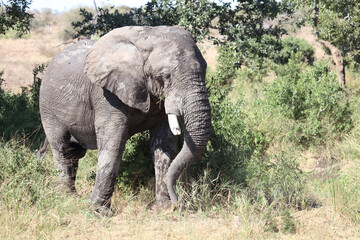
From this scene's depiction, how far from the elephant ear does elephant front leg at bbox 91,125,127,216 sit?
0.44 metres

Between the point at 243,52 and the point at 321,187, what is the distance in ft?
11.3

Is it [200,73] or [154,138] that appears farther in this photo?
[154,138]

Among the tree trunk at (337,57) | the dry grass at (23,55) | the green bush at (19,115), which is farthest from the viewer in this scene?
the dry grass at (23,55)

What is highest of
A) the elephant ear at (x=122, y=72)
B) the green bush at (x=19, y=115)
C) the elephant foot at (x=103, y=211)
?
the elephant ear at (x=122, y=72)

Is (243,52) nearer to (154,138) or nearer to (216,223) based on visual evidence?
(154,138)

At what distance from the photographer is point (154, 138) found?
5.72m

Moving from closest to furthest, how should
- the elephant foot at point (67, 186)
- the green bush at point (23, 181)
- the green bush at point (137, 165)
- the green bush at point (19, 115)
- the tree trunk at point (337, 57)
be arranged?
the green bush at point (23, 181) → the elephant foot at point (67, 186) → the green bush at point (137, 165) → the green bush at point (19, 115) → the tree trunk at point (337, 57)

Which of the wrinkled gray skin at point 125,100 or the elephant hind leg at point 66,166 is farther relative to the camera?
the elephant hind leg at point 66,166

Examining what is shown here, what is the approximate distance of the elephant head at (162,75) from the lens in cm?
474

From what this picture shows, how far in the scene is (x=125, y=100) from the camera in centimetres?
503

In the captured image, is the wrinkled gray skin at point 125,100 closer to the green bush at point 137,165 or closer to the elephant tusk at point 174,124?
the elephant tusk at point 174,124

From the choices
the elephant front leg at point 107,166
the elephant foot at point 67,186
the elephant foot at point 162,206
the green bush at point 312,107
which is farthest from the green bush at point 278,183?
the green bush at point 312,107

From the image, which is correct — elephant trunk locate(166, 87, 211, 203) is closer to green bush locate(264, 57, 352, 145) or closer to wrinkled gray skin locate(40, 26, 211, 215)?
wrinkled gray skin locate(40, 26, 211, 215)

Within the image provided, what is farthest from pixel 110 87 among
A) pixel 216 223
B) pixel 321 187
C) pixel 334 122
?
pixel 334 122
